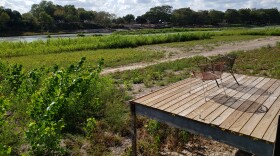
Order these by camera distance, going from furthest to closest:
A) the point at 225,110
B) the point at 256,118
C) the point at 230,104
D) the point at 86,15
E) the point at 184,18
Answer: the point at 184,18 → the point at 86,15 → the point at 230,104 → the point at 225,110 → the point at 256,118

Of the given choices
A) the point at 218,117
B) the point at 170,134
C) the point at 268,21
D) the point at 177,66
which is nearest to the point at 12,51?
the point at 177,66

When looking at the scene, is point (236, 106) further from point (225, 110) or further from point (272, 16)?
point (272, 16)

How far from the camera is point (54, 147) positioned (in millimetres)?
4594

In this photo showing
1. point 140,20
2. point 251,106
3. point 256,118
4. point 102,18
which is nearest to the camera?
point 256,118

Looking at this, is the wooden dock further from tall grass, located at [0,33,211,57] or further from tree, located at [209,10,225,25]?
tree, located at [209,10,225,25]

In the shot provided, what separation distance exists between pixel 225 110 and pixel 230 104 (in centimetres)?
35

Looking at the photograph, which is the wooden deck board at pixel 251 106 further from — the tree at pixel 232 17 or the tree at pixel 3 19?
the tree at pixel 232 17

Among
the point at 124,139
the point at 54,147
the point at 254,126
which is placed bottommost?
the point at 124,139

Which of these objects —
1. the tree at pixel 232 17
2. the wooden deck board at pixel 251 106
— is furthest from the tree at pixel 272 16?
the wooden deck board at pixel 251 106

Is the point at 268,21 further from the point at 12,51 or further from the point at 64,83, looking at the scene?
the point at 64,83

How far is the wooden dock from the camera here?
3.67 m

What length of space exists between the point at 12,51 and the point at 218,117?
21.4 metres

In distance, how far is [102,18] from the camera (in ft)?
337

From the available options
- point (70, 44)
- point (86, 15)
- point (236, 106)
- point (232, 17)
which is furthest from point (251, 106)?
point (232, 17)
